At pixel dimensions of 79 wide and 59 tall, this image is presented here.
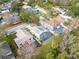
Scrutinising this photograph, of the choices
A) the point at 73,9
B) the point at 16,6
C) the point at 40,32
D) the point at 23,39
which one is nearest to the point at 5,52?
the point at 23,39

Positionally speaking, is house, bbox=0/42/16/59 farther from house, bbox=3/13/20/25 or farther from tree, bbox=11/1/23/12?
tree, bbox=11/1/23/12

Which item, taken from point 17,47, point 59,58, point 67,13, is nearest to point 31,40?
point 17,47

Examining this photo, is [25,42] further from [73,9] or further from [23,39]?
[73,9]

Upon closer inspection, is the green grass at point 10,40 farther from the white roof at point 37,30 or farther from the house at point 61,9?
the house at point 61,9

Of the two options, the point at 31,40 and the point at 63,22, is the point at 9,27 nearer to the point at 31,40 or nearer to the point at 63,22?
the point at 31,40

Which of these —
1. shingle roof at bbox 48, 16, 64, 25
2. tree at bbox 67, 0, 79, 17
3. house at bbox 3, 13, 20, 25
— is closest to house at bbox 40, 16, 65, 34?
shingle roof at bbox 48, 16, 64, 25

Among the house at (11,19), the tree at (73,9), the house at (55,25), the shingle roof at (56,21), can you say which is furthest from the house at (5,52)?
the tree at (73,9)
